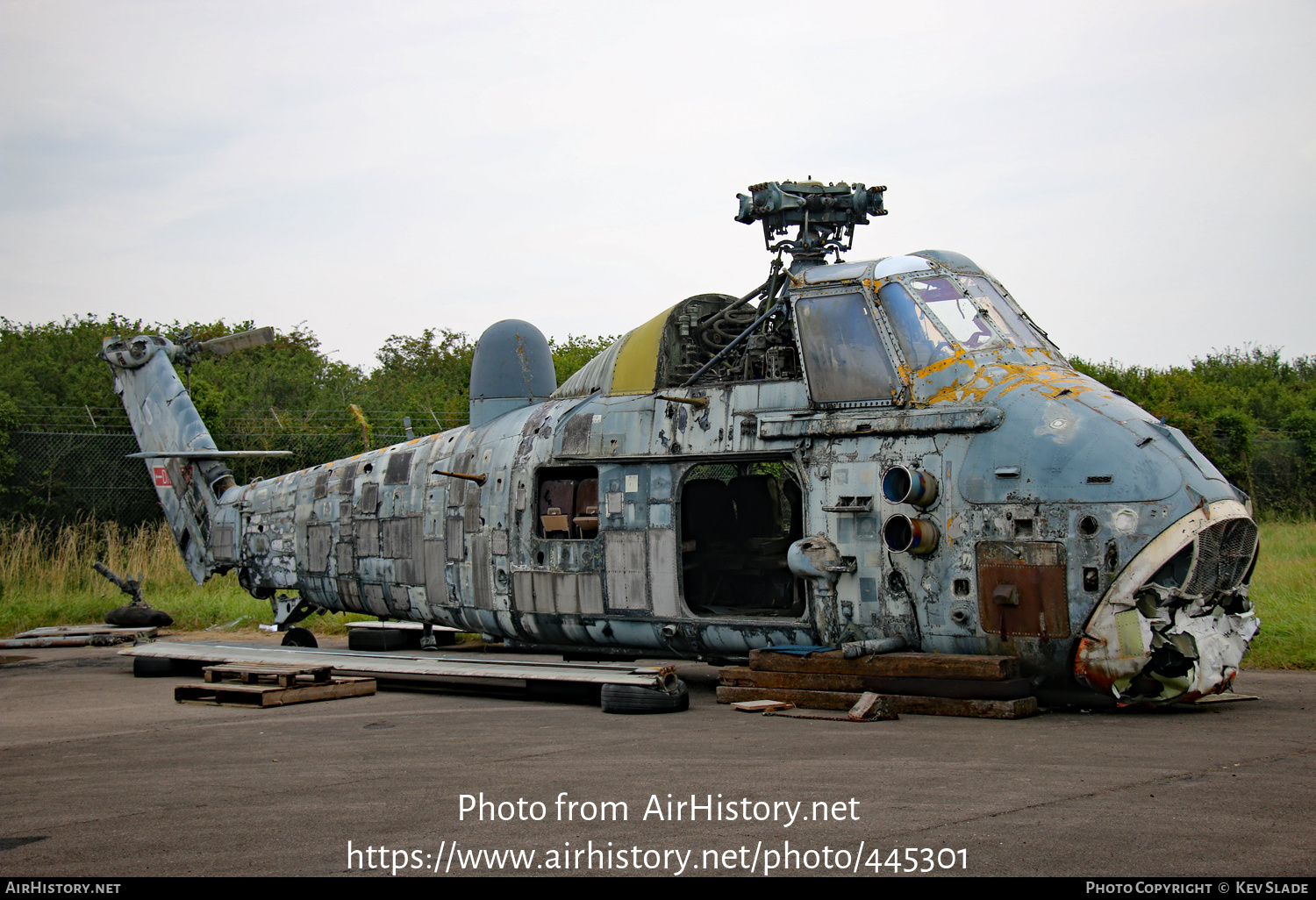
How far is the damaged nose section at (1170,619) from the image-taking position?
8.06 metres

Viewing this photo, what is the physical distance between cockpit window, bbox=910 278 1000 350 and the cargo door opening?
206 centimetres

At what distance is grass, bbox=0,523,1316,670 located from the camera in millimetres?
20250

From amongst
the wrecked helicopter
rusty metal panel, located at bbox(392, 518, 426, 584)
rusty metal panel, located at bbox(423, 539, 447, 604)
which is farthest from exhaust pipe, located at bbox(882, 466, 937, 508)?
rusty metal panel, located at bbox(392, 518, 426, 584)

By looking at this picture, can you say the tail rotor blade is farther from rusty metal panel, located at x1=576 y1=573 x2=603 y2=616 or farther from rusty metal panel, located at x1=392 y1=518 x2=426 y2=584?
rusty metal panel, located at x1=576 y1=573 x2=603 y2=616

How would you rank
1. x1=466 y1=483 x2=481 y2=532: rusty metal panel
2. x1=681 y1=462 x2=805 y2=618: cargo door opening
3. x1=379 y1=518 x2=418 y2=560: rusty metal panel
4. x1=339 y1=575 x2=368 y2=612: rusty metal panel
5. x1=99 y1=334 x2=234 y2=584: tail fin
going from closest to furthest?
x1=681 y1=462 x2=805 y2=618: cargo door opening, x1=466 y1=483 x2=481 y2=532: rusty metal panel, x1=379 y1=518 x2=418 y2=560: rusty metal panel, x1=339 y1=575 x2=368 y2=612: rusty metal panel, x1=99 y1=334 x2=234 y2=584: tail fin

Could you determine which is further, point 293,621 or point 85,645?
point 85,645

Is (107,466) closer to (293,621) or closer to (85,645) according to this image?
(85,645)

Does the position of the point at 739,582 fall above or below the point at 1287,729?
above

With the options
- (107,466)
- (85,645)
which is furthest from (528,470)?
(107,466)

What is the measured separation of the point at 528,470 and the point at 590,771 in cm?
539

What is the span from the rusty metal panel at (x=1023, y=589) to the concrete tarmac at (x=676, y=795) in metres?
0.73

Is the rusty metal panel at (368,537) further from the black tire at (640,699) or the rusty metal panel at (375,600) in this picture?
the black tire at (640,699)

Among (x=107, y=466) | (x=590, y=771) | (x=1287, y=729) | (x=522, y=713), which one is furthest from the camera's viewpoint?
(x=107, y=466)
